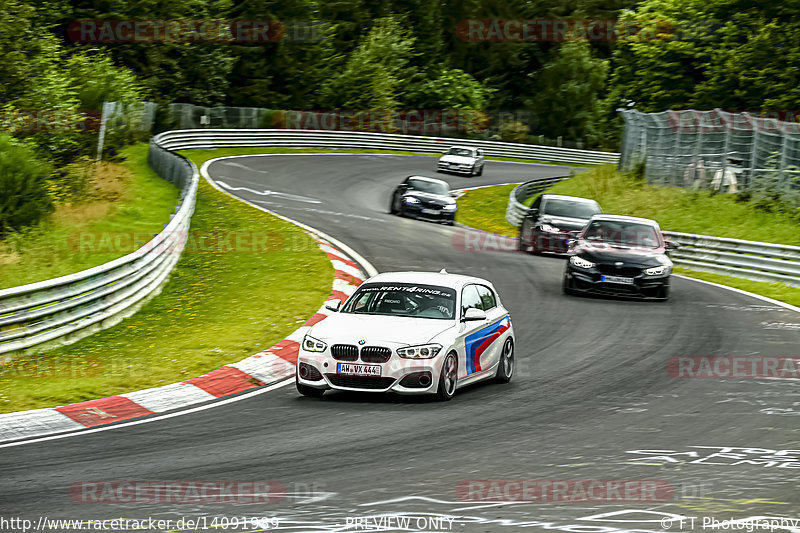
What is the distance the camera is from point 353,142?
6081 centimetres

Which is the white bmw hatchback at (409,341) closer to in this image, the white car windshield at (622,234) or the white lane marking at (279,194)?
the white car windshield at (622,234)

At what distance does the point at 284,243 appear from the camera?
76.4 feet

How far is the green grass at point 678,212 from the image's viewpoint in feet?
81.9

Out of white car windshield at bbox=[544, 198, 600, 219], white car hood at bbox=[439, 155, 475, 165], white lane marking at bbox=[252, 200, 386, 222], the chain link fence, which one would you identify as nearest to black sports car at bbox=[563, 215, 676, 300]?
white car windshield at bbox=[544, 198, 600, 219]

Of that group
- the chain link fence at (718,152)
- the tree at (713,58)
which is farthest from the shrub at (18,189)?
the tree at (713,58)

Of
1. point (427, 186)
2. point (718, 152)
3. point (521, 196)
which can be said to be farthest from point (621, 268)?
point (521, 196)

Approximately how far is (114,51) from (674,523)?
61.7 m

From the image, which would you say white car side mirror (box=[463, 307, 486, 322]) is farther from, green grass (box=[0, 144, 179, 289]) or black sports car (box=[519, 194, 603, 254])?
black sports car (box=[519, 194, 603, 254])

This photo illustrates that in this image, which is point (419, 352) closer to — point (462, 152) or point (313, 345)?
point (313, 345)

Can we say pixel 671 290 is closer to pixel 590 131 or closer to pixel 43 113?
pixel 43 113

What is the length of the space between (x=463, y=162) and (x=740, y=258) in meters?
28.9

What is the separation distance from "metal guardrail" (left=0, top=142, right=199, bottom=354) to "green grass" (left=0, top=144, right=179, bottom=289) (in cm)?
156

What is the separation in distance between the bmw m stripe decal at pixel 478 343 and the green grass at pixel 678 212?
32.3 ft

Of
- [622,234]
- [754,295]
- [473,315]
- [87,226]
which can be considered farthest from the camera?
[87,226]
